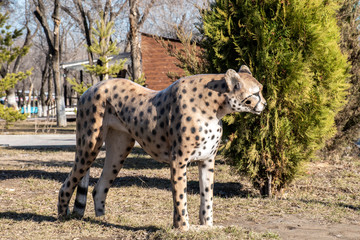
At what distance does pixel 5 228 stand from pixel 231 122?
3647 mm

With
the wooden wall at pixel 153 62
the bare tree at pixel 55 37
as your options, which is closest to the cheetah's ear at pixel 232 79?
the wooden wall at pixel 153 62

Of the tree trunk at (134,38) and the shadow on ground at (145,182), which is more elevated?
the tree trunk at (134,38)

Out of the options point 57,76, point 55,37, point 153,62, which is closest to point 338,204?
point 153,62

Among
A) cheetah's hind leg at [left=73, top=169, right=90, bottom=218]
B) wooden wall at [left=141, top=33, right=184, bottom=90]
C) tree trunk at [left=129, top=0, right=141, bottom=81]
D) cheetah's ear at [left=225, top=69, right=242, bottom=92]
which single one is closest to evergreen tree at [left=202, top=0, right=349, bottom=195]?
cheetah's ear at [left=225, top=69, right=242, bottom=92]

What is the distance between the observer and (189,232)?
4.34 metres

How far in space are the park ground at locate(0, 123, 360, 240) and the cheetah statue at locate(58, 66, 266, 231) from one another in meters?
0.39

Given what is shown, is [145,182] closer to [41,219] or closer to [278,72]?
[41,219]

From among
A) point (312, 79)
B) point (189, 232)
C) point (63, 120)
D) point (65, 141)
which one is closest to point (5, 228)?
point (189, 232)

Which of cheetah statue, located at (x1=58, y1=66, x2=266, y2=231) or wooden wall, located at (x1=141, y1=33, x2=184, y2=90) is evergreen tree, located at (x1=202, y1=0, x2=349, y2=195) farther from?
wooden wall, located at (x1=141, y1=33, x2=184, y2=90)

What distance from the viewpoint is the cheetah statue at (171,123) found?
4.29 metres

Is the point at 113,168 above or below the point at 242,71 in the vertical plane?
below

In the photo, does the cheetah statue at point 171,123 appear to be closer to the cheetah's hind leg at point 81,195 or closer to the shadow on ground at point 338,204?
the cheetah's hind leg at point 81,195

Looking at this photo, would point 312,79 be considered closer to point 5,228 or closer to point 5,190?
point 5,228

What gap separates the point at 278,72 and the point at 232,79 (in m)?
2.64
